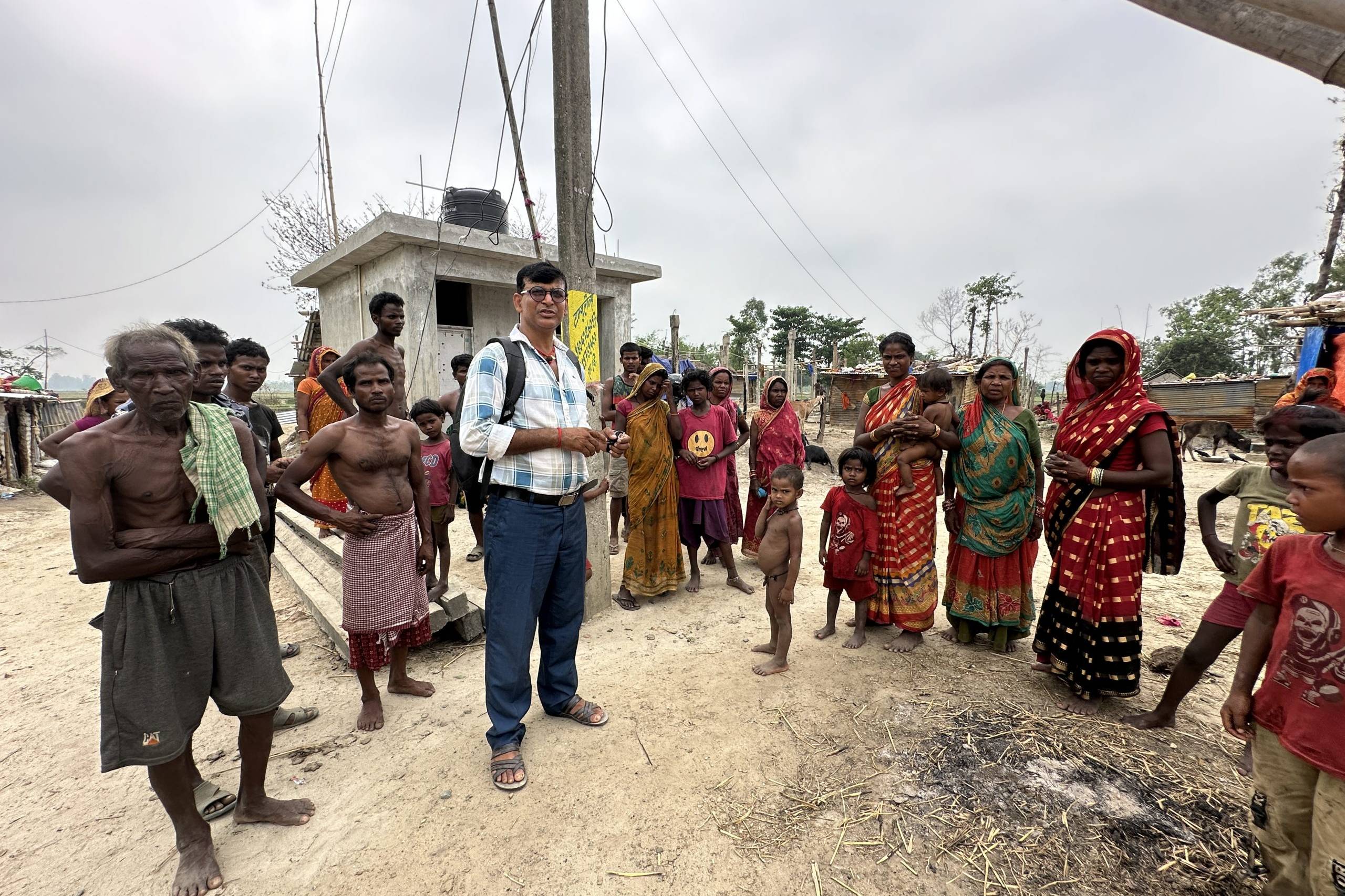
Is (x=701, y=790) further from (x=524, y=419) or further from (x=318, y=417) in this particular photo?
(x=318, y=417)

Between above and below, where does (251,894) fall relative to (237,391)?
below

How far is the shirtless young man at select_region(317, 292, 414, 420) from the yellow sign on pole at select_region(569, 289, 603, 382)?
3.88 feet

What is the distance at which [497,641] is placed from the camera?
239 centimetres

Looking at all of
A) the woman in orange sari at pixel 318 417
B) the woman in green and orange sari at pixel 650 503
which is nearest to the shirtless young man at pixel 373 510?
the woman in orange sari at pixel 318 417

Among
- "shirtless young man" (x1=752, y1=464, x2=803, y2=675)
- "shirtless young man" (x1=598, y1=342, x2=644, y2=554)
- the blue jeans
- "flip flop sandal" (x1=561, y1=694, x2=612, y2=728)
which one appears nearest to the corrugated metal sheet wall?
"shirtless young man" (x1=598, y1=342, x2=644, y2=554)

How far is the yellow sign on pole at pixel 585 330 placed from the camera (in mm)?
3959

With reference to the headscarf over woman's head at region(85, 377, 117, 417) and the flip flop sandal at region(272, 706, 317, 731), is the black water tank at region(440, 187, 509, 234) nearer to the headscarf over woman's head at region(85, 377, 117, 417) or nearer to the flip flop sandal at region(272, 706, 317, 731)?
the headscarf over woman's head at region(85, 377, 117, 417)

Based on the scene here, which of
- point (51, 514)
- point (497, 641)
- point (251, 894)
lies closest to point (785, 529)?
point (497, 641)

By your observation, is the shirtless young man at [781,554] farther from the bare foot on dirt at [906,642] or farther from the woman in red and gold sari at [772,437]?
the woman in red and gold sari at [772,437]

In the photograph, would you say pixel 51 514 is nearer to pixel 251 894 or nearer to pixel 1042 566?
pixel 251 894

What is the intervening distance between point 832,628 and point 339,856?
2.87 m

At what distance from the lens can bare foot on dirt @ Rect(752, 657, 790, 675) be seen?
125 inches

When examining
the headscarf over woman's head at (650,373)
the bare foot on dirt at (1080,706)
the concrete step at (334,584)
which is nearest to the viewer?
the bare foot on dirt at (1080,706)

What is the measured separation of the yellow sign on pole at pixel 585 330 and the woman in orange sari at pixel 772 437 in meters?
1.64
